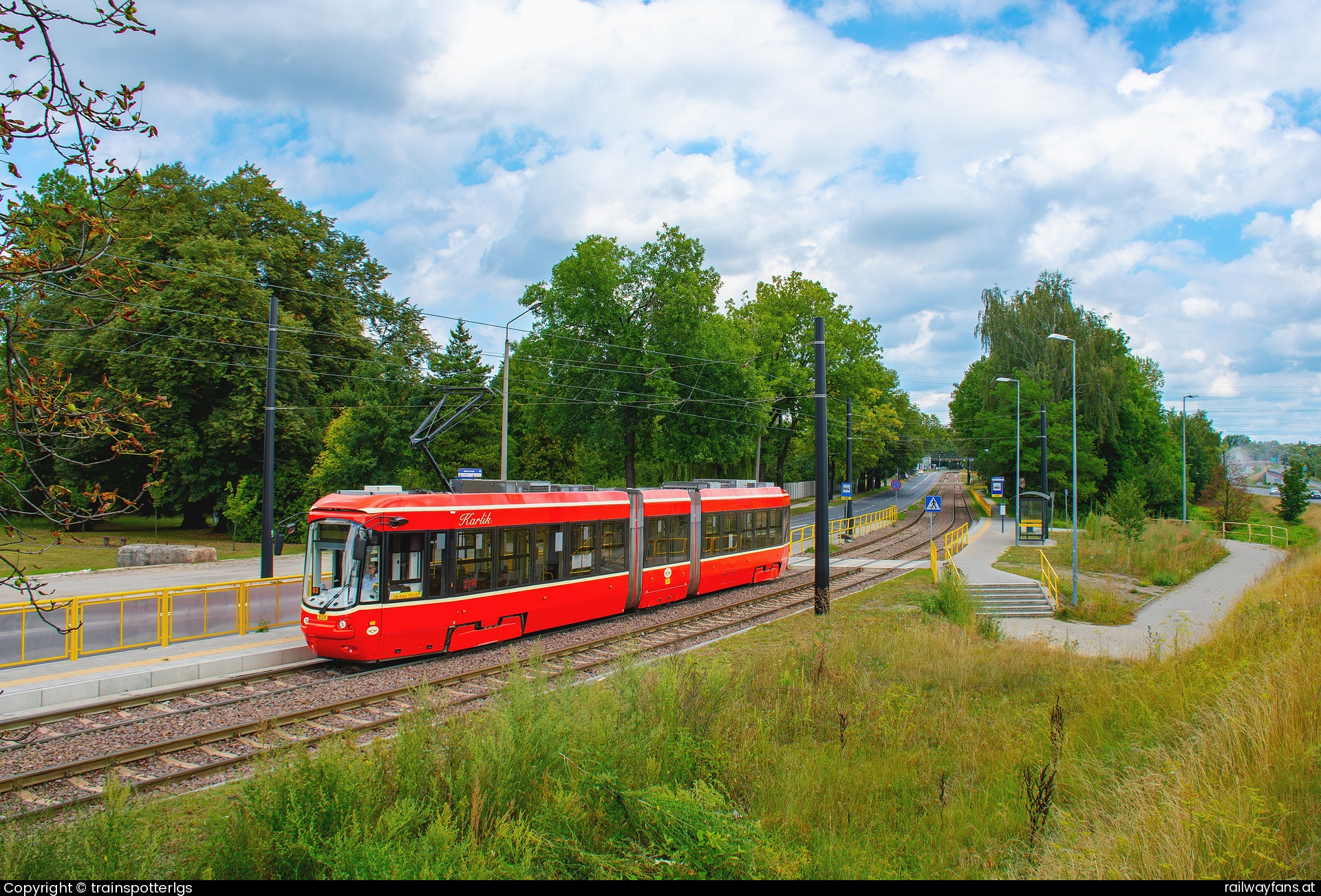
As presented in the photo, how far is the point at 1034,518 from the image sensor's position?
154 feet

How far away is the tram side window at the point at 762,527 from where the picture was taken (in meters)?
21.2

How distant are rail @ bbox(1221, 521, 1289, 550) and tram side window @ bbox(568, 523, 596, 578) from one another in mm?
33981

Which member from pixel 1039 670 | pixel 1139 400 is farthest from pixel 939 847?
pixel 1139 400

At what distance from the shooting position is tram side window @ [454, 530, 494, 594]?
12.4 meters

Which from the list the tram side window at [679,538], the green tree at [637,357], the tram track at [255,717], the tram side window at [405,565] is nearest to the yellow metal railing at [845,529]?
the green tree at [637,357]

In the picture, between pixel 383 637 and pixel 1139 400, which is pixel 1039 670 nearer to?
pixel 383 637

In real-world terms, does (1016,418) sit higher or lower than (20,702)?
higher

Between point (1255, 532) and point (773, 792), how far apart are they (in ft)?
142

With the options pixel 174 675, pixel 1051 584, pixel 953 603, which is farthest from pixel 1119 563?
pixel 174 675

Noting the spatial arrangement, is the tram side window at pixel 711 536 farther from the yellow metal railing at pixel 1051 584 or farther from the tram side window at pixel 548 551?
→ the yellow metal railing at pixel 1051 584

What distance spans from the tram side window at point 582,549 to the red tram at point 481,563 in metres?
0.02

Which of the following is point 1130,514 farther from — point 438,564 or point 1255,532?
A: point 438,564

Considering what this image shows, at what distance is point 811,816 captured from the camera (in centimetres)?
556

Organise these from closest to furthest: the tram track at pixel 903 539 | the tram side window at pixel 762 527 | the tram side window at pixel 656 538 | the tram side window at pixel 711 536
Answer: the tram side window at pixel 656 538, the tram side window at pixel 711 536, the tram side window at pixel 762 527, the tram track at pixel 903 539
